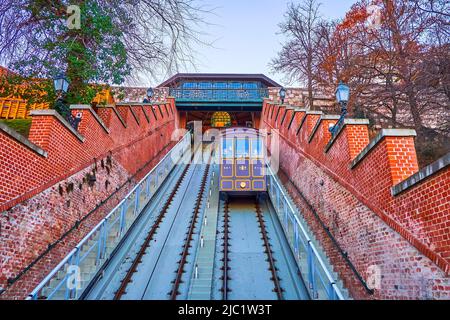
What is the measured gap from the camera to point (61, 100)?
7.79m

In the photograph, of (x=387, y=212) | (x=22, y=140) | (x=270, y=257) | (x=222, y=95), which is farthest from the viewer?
(x=222, y=95)

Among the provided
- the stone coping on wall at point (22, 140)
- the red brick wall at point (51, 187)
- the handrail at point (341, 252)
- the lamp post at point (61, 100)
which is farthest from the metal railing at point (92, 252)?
the handrail at point (341, 252)

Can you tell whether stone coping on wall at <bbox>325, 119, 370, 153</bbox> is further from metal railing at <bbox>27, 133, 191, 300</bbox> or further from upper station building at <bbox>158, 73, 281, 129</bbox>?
upper station building at <bbox>158, 73, 281, 129</bbox>

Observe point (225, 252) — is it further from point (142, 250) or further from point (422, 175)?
point (422, 175)

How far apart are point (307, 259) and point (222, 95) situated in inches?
775

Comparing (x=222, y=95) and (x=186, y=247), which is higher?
(x=222, y=95)

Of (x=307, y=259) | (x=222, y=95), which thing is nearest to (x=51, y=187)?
(x=307, y=259)

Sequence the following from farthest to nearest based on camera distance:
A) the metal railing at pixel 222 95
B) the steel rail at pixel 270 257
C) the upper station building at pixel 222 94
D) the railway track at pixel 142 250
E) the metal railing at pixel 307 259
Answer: the metal railing at pixel 222 95
the upper station building at pixel 222 94
the steel rail at pixel 270 257
the railway track at pixel 142 250
the metal railing at pixel 307 259

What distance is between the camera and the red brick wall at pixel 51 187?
203 inches

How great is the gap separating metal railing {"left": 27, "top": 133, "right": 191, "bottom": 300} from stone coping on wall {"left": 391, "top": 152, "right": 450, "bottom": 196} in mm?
5387

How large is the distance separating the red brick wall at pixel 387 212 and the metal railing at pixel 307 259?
75 cm

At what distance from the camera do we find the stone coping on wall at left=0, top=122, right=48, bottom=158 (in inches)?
203

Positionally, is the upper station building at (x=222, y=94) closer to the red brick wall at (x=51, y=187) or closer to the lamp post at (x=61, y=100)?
the red brick wall at (x=51, y=187)

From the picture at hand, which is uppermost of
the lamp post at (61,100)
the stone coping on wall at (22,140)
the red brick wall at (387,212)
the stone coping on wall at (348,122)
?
the lamp post at (61,100)
